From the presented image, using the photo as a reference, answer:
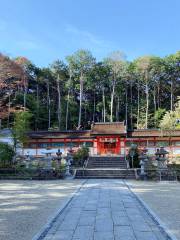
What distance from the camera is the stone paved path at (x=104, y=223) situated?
4840 millimetres

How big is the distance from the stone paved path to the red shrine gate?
1916 centimetres

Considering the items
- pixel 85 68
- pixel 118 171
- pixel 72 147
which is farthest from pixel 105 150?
pixel 85 68

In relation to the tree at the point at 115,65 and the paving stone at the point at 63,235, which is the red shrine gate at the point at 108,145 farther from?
the paving stone at the point at 63,235

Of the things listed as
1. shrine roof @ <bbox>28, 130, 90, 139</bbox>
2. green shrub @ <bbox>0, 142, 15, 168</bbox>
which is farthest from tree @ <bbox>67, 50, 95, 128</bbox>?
green shrub @ <bbox>0, 142, 15, 168</bbox>

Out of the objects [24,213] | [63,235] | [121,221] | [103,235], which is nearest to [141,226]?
[121,221]

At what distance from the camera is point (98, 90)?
1575 inches

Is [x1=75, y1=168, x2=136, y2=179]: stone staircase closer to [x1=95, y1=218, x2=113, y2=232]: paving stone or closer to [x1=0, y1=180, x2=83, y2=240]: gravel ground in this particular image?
[x1=0, y1=180, x2=83, y2=240]: gravel ground

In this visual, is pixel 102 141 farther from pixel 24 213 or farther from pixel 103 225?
pixel 103 225

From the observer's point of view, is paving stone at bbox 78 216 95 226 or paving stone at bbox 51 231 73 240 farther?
paving stone at bbox 78 216 95 226

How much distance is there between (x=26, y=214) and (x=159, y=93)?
35.3 m

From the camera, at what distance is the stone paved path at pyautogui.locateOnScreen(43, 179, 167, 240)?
4.84 metres

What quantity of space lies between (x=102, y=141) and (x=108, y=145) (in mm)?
704

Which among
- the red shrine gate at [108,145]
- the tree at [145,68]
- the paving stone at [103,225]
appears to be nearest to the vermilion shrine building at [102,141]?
the red shrine gate at [108,145]

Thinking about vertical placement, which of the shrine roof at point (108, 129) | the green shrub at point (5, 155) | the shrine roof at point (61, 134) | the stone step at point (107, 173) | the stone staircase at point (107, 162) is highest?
the shrine roof at point (108, 129)
